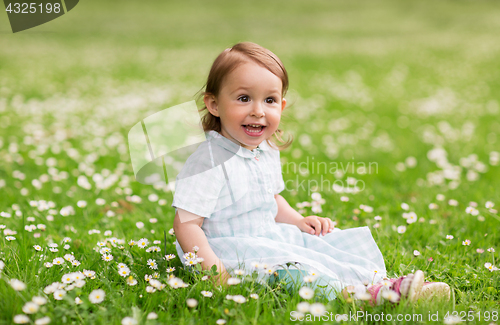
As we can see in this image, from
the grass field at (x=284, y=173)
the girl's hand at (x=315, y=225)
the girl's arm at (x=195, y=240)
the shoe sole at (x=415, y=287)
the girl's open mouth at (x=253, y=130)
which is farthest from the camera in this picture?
the girl's hand at (x=315, y=225)

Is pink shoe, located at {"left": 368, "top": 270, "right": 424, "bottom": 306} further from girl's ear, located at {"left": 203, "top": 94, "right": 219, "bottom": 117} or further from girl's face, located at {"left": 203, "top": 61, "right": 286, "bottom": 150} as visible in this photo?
girl's ear, located at {"left": 203, "top": 94, "right": 219, "bottom": 117}

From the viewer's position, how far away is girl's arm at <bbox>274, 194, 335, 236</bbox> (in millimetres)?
2782

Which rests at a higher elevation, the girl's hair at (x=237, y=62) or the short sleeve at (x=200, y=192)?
the girl's hair at (x=237, y=62)

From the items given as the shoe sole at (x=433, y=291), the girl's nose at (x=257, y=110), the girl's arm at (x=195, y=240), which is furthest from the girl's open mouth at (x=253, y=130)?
the shoe sole at (x=433, y=291)

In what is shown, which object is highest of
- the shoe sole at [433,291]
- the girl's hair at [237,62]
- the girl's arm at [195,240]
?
the girl's hair at [237,62]

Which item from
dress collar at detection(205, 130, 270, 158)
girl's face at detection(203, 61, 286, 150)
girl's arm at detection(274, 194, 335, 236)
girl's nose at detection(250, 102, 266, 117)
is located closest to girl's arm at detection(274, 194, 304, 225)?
girl's arm at detection(274, 194, 335, 236)

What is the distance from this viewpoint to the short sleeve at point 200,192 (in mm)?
2344

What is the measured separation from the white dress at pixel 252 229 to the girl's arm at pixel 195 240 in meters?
0.06

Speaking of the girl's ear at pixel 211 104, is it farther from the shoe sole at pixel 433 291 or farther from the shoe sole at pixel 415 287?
the shoe sole at pixel 433 291

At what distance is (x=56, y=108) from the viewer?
25.2 ft

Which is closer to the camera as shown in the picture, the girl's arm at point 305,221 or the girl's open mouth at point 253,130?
the girl's open mouth at point 253,130

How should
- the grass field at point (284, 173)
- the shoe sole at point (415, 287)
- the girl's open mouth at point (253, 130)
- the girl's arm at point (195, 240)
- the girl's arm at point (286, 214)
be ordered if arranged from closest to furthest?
the shoe sole at point (415, 287) < the grass field at point (284, 173) < the girl's arm at point (195, 240) < the girl's open mouth at point (253, 130) < the girl's arm at point (286, 214)

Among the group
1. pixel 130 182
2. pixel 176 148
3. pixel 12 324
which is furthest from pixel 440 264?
pixel 130 182

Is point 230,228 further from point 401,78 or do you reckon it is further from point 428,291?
point 401,78
